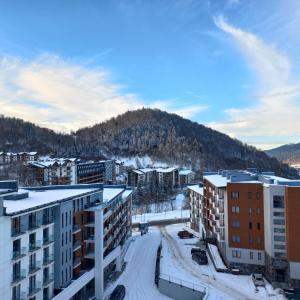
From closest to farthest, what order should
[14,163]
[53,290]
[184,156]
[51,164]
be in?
[53,290] < [51,164] < [14,163] < [184,156]

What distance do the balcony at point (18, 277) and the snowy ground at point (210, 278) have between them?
55.6 feet

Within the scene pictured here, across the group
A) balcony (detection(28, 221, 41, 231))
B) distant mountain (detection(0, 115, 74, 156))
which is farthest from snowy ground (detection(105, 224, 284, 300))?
distant mountain (detection(0, 115, 74, 156))

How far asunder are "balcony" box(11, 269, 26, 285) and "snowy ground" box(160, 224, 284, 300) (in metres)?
17.0

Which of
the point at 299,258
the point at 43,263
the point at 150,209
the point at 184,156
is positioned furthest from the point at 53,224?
the point at 184,156

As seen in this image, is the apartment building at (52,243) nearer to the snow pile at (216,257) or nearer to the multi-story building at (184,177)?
the snow pile at (216,257)

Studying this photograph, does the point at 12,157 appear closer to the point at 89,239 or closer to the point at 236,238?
the point at 89,239

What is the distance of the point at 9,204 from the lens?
26219 millimetres

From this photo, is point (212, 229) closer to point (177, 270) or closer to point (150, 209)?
point (177, 270)

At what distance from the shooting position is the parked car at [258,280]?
3781 cm

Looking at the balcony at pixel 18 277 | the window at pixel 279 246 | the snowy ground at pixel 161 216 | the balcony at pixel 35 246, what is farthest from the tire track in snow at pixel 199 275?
the snowy ground at pixel 161 216

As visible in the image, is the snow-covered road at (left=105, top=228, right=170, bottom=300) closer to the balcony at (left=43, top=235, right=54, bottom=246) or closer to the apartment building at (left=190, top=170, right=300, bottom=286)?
the apartment building at (left=190, top=170, right=300, bottom=286)

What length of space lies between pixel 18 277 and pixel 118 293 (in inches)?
501

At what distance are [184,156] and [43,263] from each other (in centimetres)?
15405

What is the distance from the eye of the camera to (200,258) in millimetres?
44281
